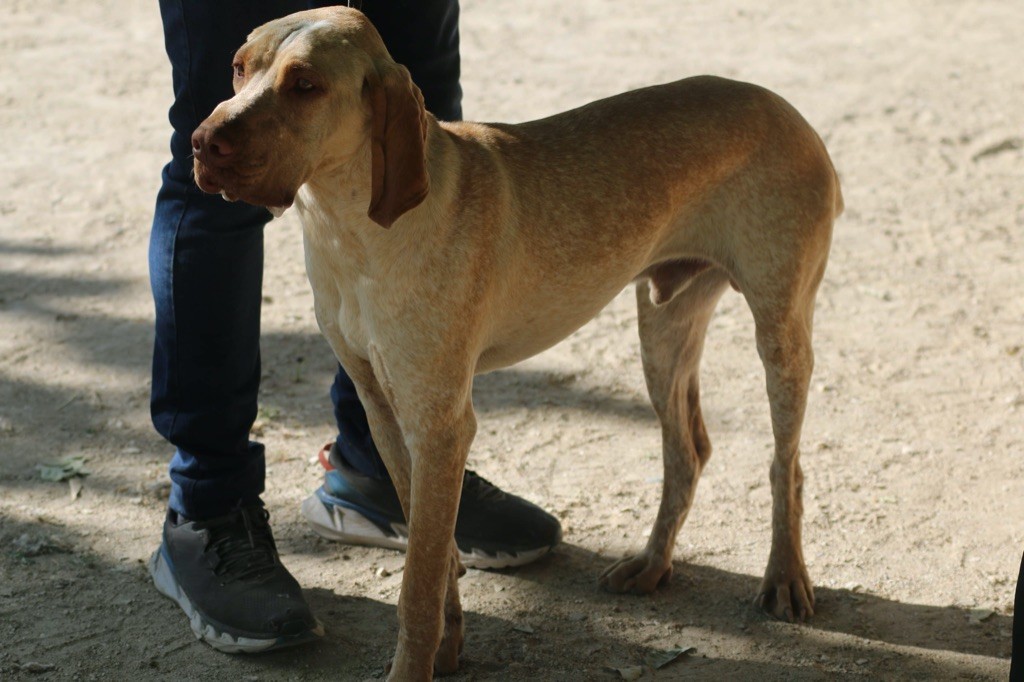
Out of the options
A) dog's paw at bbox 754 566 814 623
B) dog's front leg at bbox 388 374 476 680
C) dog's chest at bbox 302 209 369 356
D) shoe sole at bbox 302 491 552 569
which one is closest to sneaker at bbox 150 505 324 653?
shoe sole at bbox 302 491 552 569

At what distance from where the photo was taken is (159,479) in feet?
14.2

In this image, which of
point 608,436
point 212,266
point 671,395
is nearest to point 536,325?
point 671,395

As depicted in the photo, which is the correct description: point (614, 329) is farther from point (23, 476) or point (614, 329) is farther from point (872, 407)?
point (23, 476)

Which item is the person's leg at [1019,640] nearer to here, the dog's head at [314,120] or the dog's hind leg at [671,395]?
the dog's hind leg at [671,395]

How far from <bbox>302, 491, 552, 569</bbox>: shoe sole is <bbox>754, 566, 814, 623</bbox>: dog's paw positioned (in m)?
0.69

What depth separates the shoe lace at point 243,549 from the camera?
355 cm

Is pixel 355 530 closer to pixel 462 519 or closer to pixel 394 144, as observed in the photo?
pixel 462 519

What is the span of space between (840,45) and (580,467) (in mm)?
5776

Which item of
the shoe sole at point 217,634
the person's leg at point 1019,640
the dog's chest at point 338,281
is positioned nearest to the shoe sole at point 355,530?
the shoe sole at point 217,634

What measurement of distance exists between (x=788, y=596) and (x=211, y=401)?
5.71 feet

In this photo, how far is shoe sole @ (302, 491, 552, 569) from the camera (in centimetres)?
389

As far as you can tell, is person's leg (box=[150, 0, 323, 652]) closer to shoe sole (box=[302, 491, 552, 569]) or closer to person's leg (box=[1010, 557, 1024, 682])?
shoe sole (box=[302, 491, 552, 569])

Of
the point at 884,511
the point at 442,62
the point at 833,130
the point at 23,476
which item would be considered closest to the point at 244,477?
the point at 23,476

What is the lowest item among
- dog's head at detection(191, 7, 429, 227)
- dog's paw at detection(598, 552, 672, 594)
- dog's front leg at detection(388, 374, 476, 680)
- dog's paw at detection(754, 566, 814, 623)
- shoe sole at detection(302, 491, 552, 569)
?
shoe sole at detection(302, 491, 552, 569)
